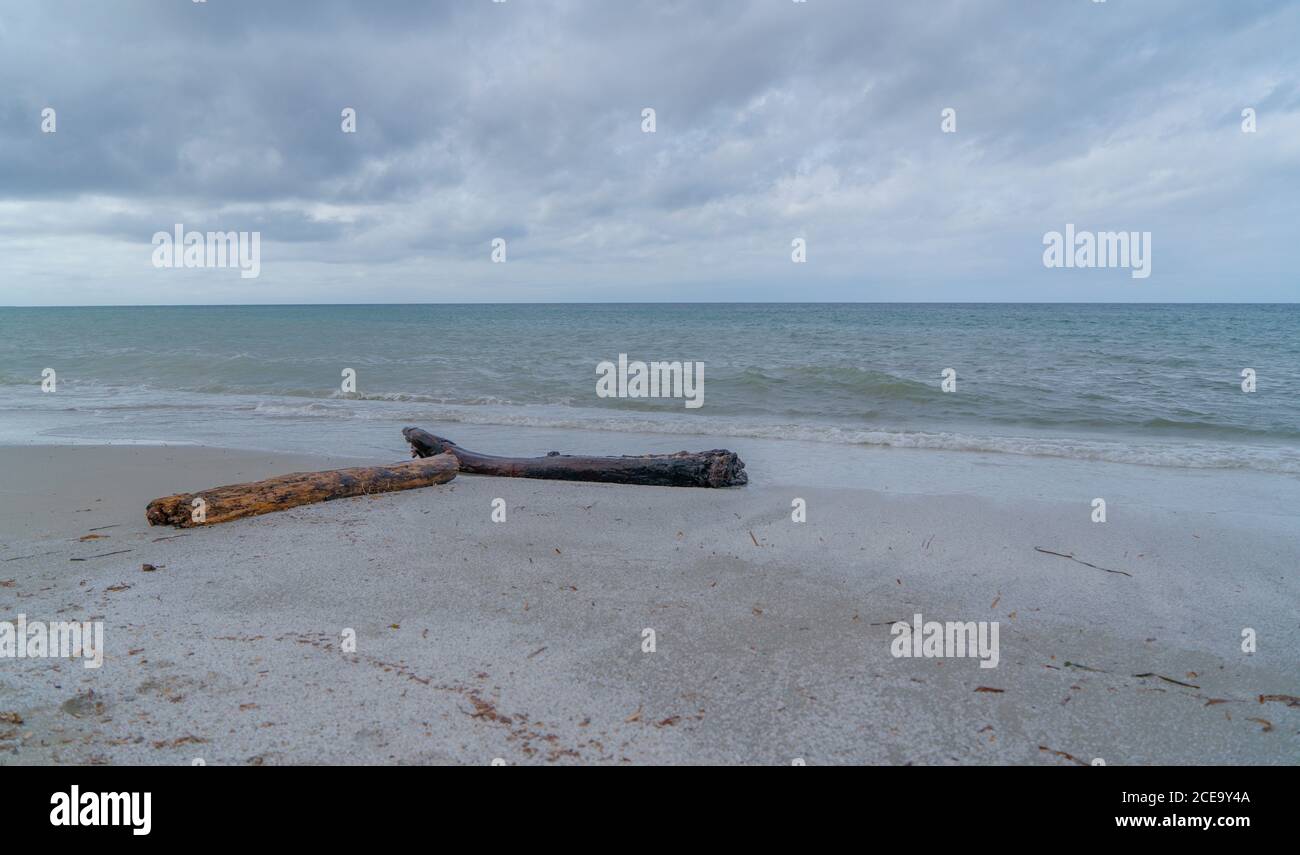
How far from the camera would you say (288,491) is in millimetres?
6285

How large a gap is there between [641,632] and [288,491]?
13.2 ft

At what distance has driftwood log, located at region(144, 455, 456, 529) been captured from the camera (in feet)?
18.5

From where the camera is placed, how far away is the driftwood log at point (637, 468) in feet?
25.1

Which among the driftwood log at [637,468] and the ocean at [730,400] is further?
the ocean at [730,400]

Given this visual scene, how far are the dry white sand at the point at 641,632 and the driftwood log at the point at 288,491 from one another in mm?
158

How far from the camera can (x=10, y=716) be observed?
2.85 meters
